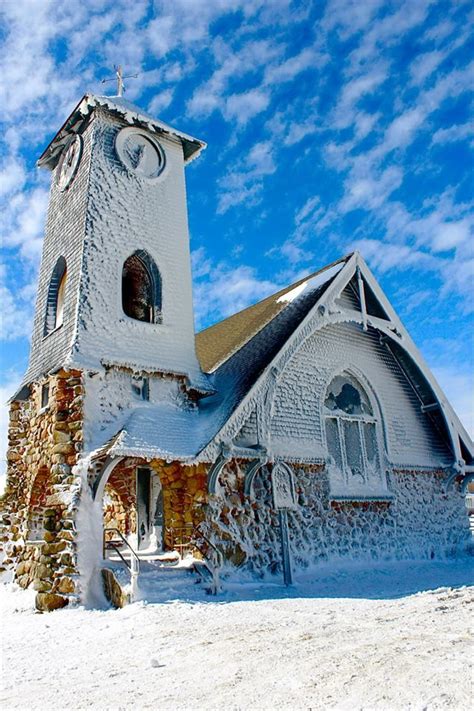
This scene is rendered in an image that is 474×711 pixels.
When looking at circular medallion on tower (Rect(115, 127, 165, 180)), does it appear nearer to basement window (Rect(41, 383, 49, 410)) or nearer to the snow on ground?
basement window (Rect(41, 383, 49, 410))

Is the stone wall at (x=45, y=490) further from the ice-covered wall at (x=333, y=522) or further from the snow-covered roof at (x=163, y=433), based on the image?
the ice-covered wall at (x=333, y=522)

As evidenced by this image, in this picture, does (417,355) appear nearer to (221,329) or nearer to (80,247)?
(221,329)

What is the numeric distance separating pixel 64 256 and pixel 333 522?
29.6 ft

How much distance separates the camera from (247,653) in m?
6.22

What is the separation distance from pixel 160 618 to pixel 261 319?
10.2 m

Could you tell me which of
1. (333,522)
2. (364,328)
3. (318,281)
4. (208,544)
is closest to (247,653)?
(208,544)

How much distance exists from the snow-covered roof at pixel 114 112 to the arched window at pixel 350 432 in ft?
25.0

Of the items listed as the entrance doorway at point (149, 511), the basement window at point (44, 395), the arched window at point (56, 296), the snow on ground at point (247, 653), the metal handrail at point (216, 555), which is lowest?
the snow on ground at point (247, 653)

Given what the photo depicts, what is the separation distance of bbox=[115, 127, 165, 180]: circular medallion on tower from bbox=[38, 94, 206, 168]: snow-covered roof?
0.29 metres

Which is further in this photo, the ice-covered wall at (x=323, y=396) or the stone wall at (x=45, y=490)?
the ice-covered wall at (x=323, y=396)

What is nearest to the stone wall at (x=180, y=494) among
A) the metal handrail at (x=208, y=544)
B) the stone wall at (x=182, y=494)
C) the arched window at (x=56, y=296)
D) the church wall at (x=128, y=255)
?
the stone wall at (x=182, y=494)

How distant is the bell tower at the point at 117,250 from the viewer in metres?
12.8

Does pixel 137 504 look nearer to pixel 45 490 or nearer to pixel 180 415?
pixel 45 490

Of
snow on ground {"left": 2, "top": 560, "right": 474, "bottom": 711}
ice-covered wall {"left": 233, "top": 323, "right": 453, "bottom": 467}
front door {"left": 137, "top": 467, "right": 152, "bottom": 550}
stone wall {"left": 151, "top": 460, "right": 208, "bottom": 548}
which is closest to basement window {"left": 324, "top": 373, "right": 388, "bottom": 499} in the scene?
ice-covered wall {"left": 233, "top": 323, "right": 453, "bottom": 467}
